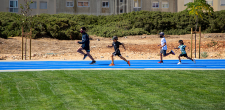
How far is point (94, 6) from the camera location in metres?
49.2

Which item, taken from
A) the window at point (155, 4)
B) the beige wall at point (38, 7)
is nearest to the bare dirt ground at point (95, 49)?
the beige wall at point (38, 7)

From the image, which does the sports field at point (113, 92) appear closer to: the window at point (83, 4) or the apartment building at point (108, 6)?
the apartment building at point (108, 6)

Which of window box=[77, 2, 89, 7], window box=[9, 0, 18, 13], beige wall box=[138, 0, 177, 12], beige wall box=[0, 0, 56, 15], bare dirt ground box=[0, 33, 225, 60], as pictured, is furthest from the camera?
beige wall box=[138, 0, 177, 12]

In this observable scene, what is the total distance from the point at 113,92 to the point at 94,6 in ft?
143

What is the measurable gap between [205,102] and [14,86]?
16.4 feet

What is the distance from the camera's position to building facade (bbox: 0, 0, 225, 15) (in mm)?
47000

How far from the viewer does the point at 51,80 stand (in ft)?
28.3

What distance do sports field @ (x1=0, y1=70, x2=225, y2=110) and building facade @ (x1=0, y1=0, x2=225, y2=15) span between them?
130 ft

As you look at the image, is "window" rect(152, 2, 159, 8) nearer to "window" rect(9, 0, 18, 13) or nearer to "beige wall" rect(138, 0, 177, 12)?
"beige wall" rect(138, 0, 177, 12)

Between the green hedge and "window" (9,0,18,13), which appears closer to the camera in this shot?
the green hedge

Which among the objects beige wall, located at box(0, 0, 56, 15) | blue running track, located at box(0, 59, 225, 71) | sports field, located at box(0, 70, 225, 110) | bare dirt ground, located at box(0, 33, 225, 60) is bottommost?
sports field, located at box(0, 70, 225, 110)

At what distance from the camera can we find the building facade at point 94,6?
47000 mm

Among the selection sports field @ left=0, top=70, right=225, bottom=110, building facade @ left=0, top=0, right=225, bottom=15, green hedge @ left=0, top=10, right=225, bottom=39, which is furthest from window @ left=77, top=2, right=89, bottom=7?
sports field @ left=0, top=70, right=225, bottom=110

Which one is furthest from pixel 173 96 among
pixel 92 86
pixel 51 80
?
pixel 51 80
